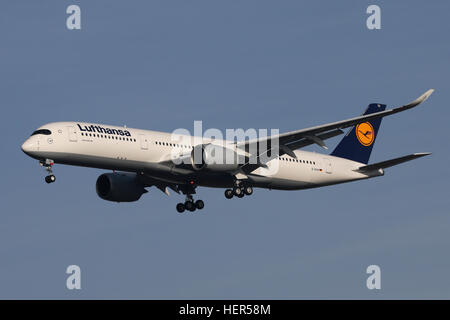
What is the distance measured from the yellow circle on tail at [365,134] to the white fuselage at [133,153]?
27.1 ft

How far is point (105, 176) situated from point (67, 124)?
948 centimetres

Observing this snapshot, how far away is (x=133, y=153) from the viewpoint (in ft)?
223

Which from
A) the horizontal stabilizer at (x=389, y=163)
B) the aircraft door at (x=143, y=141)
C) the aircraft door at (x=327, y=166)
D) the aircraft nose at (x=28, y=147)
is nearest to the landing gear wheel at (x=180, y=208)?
the aircraft door at (x=143, y=141)

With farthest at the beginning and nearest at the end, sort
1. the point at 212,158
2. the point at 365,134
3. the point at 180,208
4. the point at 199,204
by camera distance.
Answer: the point at 365,134 < the point at 180,208 < the point at 199,204 < the point at 212,158

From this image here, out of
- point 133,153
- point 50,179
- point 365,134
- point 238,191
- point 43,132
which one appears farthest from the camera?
point 365,134

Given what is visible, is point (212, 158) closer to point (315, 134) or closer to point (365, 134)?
point (315, 134)

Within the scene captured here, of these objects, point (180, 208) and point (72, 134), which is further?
point (180, 208)

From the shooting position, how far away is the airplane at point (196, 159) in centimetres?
6644

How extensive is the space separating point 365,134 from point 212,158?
18.7 meters

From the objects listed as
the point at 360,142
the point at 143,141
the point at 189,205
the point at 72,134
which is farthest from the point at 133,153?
the point at 360,142

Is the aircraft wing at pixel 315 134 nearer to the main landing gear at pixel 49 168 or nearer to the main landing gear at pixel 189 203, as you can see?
the main landing gear at pixel 189 203

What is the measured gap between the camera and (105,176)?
76062 millimetres

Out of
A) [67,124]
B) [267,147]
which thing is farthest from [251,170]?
[67,124]
